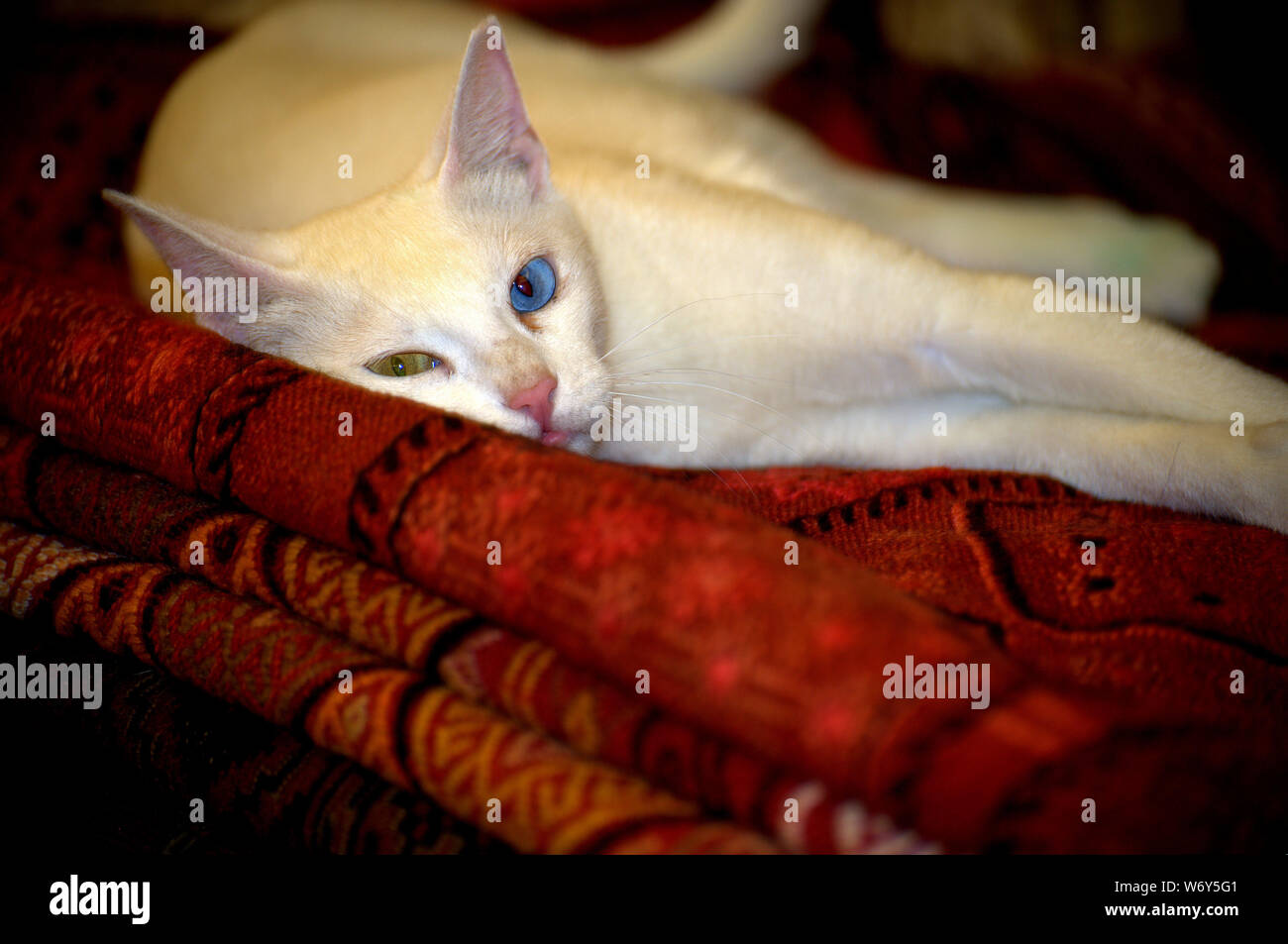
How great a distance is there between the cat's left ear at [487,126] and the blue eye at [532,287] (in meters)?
0.14

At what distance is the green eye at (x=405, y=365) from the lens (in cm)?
108

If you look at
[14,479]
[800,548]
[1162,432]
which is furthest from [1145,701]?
[14,479]

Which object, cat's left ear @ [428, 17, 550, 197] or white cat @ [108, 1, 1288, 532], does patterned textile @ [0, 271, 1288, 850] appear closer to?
white cat @ [108, 1, 1288, 532]

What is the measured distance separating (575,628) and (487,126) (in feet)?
2.37

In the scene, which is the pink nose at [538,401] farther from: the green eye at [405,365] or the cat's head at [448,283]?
the green eye at [405,365]

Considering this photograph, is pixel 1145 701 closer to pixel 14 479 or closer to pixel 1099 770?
pixel 1099 770

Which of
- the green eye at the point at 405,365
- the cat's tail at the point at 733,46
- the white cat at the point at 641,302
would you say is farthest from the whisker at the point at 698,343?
the cat's tail at the point at 733,46

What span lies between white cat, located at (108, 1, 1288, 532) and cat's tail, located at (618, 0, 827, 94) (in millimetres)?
442

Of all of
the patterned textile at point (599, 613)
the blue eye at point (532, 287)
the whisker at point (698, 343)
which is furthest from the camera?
the whisker at point (698, 343)

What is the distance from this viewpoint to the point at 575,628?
2.36 ft

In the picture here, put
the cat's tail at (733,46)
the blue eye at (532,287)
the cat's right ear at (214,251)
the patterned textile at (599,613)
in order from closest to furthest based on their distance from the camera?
the patterned textile at (599,613)
the cat's right ear at (214,251)
the blue eye at (532,287)
the cat's tail at (733,46)

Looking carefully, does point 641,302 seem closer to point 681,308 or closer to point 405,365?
point 681,308

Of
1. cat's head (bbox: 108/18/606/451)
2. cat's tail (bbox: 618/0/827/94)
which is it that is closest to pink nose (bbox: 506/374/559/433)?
cat's head (bbox: 108/18/606/451)

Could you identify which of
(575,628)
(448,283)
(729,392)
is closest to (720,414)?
(729,392)
